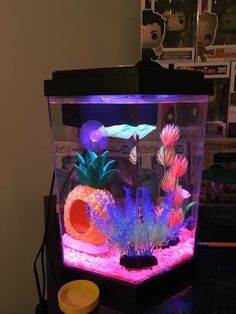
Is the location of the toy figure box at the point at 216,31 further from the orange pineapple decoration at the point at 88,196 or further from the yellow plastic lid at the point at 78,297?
the yellow plastic lid at the point at 78,297

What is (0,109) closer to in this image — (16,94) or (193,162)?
(16,94)

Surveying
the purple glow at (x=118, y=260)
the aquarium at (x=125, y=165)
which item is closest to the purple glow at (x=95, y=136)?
the aquarium at (x=125, y=165)

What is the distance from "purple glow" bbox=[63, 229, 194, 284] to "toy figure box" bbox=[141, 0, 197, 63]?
469 mm

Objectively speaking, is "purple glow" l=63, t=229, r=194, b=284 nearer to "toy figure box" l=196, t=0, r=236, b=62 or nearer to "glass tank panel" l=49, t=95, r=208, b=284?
"glass tank panel" l=49, t=95, r=208, b=284

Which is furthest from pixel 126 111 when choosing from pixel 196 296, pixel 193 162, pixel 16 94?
pixel 16 94

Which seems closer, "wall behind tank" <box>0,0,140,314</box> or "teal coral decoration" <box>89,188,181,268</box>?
"teal coral decoration" <box>89,188,181,268</box>

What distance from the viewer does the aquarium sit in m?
0.57

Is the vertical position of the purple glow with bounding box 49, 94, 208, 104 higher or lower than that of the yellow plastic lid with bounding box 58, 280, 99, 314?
higher

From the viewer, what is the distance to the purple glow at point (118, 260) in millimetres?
599

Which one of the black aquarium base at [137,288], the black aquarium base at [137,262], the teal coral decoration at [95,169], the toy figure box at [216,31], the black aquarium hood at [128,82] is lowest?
the black aquarium base at [137,288]

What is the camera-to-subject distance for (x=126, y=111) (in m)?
0.57

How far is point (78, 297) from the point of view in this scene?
1.90 ft

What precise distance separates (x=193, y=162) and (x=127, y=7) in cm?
55

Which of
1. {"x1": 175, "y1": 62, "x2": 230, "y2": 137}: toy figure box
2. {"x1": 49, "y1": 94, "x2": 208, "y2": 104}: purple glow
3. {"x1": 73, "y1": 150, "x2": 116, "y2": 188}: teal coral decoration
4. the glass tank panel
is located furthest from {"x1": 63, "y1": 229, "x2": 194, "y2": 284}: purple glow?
{"x1": 175, "y1": 62, "x2": 230, "y2": 137}: toy figure box
